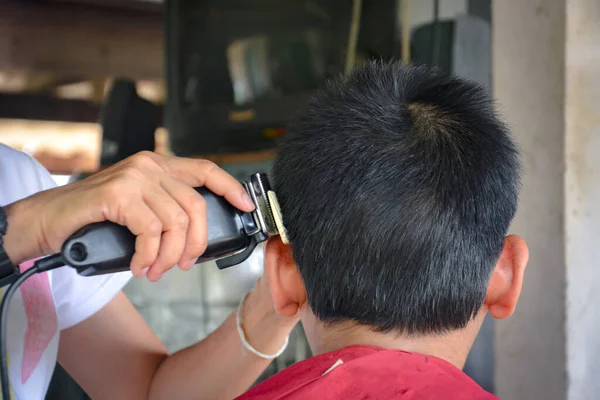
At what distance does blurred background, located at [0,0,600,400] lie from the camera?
1.11 meters

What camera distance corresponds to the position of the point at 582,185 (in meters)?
1.11

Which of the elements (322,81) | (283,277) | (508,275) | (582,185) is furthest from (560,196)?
(322,81)

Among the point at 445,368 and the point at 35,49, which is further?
the point at 35,49

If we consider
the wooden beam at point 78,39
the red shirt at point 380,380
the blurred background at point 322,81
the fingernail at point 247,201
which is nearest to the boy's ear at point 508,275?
the red shirt at point 380,380

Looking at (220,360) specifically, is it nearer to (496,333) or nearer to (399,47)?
(496,333)

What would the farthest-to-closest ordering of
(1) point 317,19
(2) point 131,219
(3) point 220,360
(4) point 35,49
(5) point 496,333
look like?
(4) point 35,49
(1) point 317,19
(5) point 496,333
(3) point 220,360
(2) point 131,219

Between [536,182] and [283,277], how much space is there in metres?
0.57

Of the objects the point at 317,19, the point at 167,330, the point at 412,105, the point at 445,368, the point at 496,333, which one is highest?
the point at 317,19

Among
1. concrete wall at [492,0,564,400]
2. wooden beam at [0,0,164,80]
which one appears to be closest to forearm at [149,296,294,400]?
concrete wall at [492,0,564,400]

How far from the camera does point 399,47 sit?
1.73m

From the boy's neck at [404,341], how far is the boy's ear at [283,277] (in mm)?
53

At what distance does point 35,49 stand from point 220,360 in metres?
2.55

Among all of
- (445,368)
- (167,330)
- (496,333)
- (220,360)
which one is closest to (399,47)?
(496,333)

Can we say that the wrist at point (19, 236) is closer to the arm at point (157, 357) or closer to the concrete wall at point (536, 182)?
the arm at point (157, 357)
